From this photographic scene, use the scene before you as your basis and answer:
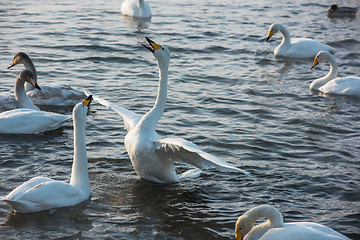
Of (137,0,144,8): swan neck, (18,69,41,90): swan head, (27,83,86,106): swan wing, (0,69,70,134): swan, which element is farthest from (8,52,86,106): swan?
(137,0,144,8): swan neck

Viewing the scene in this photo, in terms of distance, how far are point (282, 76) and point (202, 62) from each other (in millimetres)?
2479

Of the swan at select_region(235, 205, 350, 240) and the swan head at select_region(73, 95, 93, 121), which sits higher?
the swan head at select_region(73, 95, 93, 121)

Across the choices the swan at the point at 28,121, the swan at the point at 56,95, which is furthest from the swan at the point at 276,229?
the swan at the point at 56,95

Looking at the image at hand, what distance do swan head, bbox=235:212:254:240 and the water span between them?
1.27ft

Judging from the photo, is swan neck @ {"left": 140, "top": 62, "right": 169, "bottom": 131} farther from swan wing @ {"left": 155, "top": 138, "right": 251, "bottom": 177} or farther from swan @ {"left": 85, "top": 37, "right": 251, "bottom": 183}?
swan wing @ {"left": 155, "top": 138, "right": 251, "bottom": 177}

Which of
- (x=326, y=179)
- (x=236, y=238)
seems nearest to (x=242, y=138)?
(x=326, y=179)

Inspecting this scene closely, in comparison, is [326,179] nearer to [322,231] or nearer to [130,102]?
[322,231]

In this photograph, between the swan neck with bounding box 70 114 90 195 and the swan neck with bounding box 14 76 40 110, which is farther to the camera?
the swan neck with bounding box 14 76 40 110

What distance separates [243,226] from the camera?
5.04m

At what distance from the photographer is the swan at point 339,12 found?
19984 mm

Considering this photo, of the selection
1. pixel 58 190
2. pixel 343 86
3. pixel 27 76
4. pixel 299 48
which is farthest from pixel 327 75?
pixel 58 190

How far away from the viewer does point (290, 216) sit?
5742 mm

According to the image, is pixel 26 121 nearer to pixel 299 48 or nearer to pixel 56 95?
pixel 56 95

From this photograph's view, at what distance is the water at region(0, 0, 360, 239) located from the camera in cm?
570
